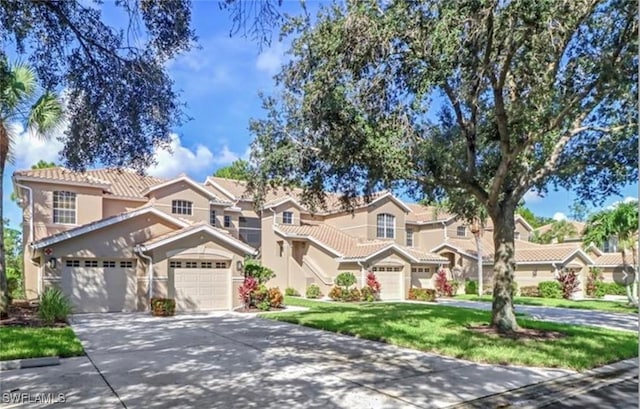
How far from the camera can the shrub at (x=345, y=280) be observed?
2628cm

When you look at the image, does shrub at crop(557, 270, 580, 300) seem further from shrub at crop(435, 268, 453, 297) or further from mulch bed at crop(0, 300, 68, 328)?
mulch bed at crop(0, 300, 68, 328)

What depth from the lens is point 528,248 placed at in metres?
36.5

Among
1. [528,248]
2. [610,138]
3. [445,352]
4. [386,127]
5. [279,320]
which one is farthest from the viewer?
[528,248]

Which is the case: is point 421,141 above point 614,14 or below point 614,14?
below

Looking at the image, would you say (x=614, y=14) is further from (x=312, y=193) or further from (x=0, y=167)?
(x=0, y=167)

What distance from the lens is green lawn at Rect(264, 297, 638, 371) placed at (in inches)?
379

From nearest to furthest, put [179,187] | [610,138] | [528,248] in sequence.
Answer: [610,138], [179,187], [528,248]

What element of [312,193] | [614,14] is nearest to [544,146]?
[614,14]

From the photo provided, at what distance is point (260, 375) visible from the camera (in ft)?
26.6

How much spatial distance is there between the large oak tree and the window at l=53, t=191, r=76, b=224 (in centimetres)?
1306

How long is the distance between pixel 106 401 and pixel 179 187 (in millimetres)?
20014

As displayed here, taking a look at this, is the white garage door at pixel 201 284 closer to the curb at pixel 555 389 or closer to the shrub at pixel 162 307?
the shrub at pixel 162 307

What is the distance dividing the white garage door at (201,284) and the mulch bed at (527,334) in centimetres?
1126

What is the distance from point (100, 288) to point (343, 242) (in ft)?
50.1
